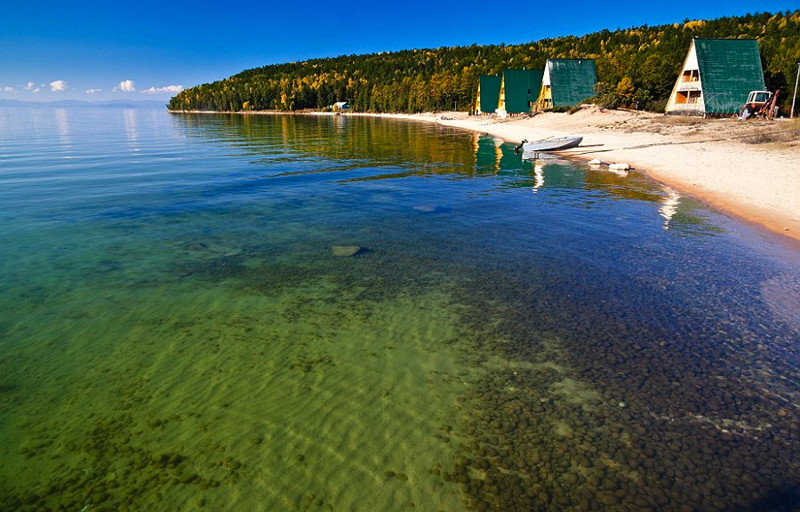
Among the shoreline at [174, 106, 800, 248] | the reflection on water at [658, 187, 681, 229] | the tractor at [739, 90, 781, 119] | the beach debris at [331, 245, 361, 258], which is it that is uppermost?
the tractor at [739, 90, 781, 119]

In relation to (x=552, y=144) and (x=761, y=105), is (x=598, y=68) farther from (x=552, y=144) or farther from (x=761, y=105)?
(x=552, y=144)

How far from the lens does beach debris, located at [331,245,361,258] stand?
477 inches

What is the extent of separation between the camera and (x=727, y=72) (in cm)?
5600

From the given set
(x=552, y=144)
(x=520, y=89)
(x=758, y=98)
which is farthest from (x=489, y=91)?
(x=552, y=144)

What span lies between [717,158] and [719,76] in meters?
41.7

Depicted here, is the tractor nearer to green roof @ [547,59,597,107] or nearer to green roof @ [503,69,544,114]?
green roof @ [547,59,597,107]

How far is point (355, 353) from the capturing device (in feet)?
24.0

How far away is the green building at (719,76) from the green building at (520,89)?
29.7m

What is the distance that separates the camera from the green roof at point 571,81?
75312mm

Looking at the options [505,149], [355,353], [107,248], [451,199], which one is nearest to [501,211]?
[451,199]

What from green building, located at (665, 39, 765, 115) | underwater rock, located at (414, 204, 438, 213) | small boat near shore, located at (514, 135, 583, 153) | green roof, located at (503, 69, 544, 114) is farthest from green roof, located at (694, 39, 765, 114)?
underwater rock, located at (414, 204, 438, 213)

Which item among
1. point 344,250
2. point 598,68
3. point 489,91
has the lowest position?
point 344,250

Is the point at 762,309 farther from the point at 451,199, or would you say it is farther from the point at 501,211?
the point at 451,199

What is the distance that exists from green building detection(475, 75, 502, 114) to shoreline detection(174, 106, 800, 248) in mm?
45883
